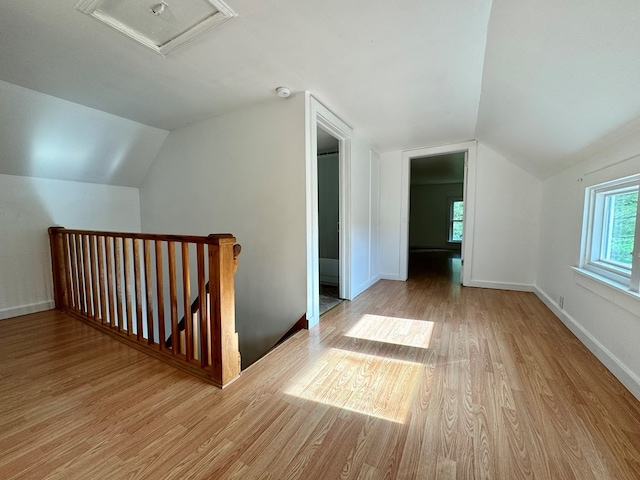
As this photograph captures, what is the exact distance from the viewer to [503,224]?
3658 millimetres

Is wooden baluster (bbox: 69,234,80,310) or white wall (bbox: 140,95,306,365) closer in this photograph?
white wall (bbox: 140,95,306,365)

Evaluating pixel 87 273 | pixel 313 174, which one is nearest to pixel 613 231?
pixel 313 174

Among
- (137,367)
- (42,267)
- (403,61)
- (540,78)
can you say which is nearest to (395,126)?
(403,61)

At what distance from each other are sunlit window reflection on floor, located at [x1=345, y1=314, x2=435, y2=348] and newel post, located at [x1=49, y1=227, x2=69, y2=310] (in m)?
3.13

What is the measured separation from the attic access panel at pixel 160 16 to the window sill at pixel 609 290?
2.85m

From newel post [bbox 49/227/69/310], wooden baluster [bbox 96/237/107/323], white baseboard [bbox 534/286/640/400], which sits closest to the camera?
white baseboard [bbox 534/286/640/400]

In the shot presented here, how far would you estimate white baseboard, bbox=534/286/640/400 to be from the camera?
1470 mm

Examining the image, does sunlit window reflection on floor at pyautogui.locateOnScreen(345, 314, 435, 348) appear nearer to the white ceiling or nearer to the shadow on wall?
the white ceiling

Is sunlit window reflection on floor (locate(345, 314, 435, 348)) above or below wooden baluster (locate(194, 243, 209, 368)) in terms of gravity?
below

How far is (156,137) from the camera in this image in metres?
3.32

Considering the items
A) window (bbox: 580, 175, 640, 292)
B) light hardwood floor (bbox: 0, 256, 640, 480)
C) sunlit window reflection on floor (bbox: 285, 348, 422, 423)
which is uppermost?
window (bbox: 580, 175, 640, 292)

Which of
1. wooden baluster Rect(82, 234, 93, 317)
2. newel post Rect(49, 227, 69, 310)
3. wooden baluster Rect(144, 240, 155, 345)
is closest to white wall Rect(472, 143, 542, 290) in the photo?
wooden baluster Rect(144, 240, 155, 345)

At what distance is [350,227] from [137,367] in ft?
8.02

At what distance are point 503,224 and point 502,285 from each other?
88cm
